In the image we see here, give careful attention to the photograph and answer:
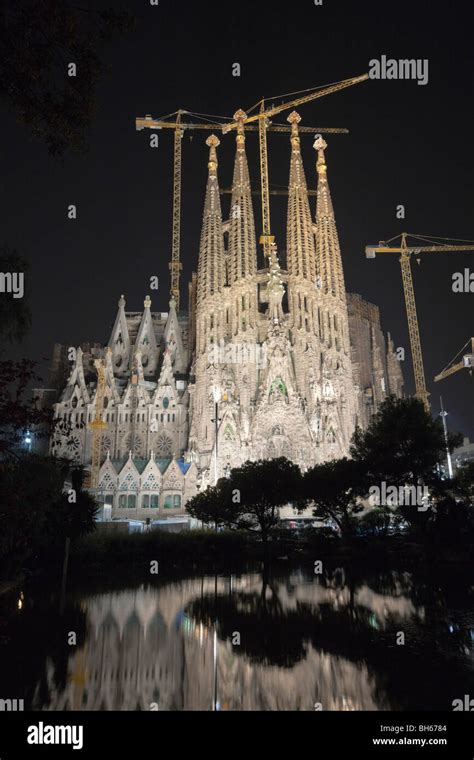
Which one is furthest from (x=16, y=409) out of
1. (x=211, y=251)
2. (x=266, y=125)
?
(x=266, y=125)

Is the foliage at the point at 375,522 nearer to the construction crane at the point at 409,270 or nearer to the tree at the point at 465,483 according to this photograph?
the tree at the point at 465,483

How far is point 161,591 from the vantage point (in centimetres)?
1830

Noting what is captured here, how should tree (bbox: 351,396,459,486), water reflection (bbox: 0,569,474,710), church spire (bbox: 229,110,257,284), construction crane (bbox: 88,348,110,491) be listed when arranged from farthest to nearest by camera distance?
church spire (bbox: 229,110,257,284) < construction crane (bbox: 88,348,110,491) < tree (bbox: 351,396,459,486) < water reflection (bbox: 0,569,474,710)

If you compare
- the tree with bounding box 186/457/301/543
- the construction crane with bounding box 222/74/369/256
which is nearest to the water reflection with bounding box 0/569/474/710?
the tree with bounding box 186/457/301/543

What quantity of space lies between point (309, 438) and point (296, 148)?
48.8 meters

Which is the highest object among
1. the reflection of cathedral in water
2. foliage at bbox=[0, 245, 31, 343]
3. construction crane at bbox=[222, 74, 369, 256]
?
construction crane at bbox=[222, 74, 369, 256]

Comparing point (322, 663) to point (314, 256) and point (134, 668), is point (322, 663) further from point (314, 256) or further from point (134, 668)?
point (314, 256)

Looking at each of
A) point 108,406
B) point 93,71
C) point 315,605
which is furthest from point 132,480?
point 93,71

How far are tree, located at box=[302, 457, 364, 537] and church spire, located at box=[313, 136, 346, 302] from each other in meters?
44.0

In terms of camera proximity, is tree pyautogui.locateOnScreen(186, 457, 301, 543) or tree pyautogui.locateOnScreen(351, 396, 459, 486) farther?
tree pyautogui.locateOnScreen(186, 457, 301, 543)

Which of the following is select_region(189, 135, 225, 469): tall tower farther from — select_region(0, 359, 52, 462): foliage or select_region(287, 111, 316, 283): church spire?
select_region(0, 359, 52, 462): foliage

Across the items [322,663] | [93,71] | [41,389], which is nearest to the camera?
[93,71]

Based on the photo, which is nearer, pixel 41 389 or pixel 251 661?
pixel 251 661

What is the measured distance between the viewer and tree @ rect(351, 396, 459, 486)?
3047 cm
